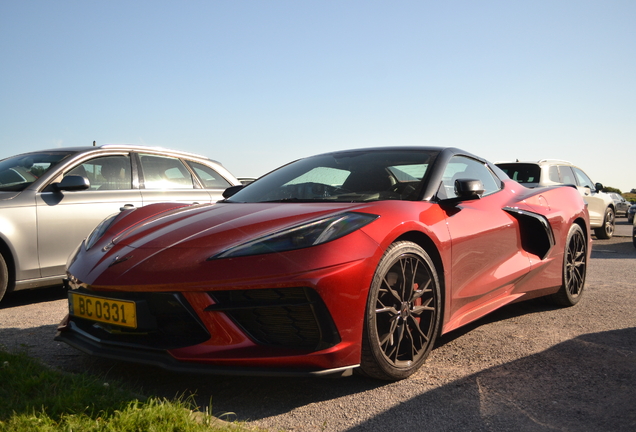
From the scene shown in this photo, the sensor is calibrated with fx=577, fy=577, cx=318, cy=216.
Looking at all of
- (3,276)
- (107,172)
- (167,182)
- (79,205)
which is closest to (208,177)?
(167,182)

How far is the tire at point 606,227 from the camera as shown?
13.1 metres

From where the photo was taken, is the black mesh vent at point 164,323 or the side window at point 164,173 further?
the side window at point 164,173

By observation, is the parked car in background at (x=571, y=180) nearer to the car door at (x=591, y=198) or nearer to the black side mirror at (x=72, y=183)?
the car door at (x=591, y=198)

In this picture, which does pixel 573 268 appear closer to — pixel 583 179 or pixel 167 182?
pixel 167 182

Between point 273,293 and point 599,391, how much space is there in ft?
5.42

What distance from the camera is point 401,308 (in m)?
2.99

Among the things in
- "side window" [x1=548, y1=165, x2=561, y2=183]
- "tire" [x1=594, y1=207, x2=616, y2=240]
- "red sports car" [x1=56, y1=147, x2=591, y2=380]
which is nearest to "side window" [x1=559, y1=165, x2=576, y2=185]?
"side window" [x1=548, y1=165, x2=561, y2=183]

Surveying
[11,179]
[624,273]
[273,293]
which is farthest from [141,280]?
[624,273]

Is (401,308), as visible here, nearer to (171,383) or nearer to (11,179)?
(171,383)

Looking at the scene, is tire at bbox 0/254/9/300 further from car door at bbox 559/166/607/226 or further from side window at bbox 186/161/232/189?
car door at bbox 559/166/607/226

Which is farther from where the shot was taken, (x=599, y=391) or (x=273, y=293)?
(x=599, y=391)

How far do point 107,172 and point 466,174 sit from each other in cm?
348

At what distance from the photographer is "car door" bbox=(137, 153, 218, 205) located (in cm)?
591

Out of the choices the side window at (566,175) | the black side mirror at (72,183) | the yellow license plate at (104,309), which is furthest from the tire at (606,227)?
the yellow license plate at (104,309)
